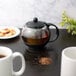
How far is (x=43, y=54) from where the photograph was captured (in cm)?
103

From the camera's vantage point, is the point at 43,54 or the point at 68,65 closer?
the point at 68,65

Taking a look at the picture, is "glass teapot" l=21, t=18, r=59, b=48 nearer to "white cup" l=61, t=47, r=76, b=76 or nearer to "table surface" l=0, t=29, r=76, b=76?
"table surface" l=0, t=29, r=76, b=76

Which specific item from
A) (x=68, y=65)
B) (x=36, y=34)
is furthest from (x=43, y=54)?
(x=68, y=65)

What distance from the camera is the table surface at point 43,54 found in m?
0.90

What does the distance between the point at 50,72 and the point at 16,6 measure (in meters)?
0.56

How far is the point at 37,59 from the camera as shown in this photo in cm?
99

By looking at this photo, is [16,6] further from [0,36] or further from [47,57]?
[47,57]

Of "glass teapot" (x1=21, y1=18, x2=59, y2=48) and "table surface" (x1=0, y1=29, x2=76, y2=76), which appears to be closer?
"table surface" (x1=0, y1=29, x2=76, y2=76)

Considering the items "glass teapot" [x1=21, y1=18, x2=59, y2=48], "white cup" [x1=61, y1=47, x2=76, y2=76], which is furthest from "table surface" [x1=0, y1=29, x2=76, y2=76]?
"white cup" [x1=61, y1=47, x2=76, y2=76]

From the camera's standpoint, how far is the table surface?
35.4 inches

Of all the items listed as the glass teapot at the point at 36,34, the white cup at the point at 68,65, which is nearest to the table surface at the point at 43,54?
the glass teapot at the point at 36,34

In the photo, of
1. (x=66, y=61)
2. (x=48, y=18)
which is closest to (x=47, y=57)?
(x=66, y=61)

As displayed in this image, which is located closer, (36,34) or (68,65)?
(68,65)

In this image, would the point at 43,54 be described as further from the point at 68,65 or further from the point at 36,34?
the point at 68,65
